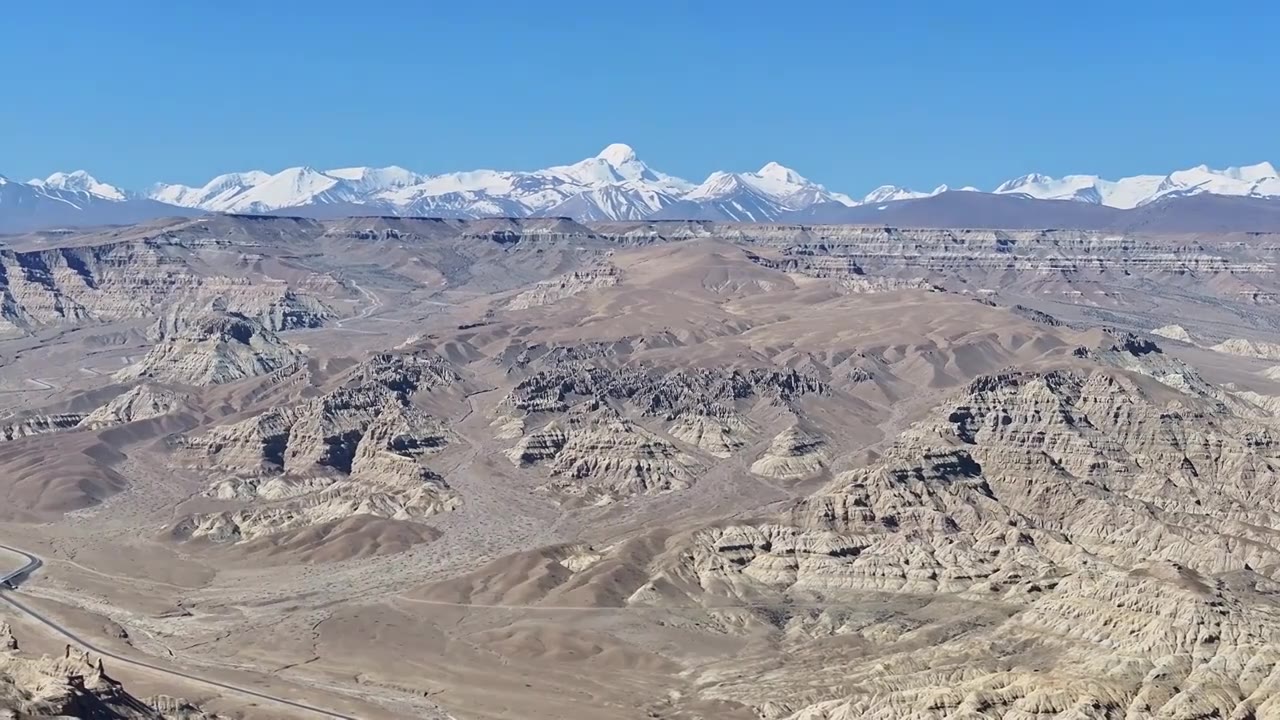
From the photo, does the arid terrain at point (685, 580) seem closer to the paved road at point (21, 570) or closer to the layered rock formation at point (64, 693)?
the layered rock formation at point (64, 693)

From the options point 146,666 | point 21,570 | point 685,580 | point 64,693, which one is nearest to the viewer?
point 64,693

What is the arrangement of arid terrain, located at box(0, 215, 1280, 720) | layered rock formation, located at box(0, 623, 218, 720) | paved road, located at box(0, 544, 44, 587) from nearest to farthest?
1. layered rock formation, located at box(0, 623, 218, 720)
2. arid terrain, located at box(0, 215, 1280, 720)
3. paved road, located at box(0, 544, 44, 587)

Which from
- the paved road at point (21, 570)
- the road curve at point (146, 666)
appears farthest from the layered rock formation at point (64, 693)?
the paved road at point (21, 570)

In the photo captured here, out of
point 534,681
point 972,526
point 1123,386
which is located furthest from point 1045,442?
point 534,681

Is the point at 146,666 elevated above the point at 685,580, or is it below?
below

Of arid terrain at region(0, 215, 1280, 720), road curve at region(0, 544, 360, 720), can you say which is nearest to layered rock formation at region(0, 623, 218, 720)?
arid terrain at region(0, 215, 1280, 720)

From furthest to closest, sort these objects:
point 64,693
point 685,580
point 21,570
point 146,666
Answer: point 21,570 < point 685,580 < point 146,666 < point 64,693

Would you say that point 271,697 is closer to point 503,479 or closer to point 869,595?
point 869,595

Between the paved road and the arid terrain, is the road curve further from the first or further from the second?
the paved road

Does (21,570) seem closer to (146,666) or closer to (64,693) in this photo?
(146,666)

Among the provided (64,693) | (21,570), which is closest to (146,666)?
(64,693)

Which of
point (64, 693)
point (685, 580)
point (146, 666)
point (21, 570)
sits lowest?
point (21, 570)
